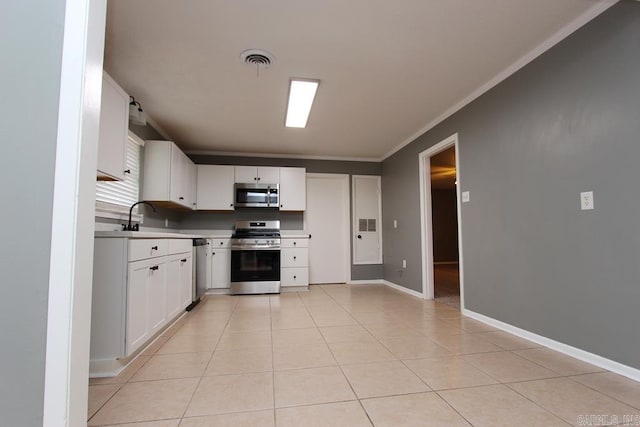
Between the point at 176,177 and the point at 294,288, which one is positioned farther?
the point at 294,288

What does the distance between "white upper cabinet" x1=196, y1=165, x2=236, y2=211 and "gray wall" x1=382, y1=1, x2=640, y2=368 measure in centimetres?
358

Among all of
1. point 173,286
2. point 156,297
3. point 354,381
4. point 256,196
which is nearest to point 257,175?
point 256,196

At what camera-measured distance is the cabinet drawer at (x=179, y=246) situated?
9.47 ft

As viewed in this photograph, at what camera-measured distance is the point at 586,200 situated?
79.5 inches

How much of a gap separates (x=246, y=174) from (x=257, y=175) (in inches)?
7.3

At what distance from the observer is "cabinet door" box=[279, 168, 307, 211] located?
502cm

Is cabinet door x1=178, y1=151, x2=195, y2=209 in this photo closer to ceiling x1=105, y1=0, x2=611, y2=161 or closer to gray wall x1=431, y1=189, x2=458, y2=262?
ceiling x1=105, y1=0, x2=611, y2=161

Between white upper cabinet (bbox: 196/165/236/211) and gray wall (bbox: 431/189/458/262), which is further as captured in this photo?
gray wall (bbox: 431/189/458/262)

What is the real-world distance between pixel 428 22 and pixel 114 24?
7.29 ft

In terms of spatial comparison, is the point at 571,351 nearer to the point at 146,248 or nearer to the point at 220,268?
the point at 146,248

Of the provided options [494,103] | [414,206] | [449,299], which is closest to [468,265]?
[449,299]

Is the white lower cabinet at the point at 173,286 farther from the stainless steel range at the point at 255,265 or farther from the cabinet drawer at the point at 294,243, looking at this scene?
the cabinet drawer at the point at 294,243

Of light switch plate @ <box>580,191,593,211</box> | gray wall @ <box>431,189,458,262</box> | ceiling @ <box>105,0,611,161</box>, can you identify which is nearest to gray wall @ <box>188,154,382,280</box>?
ceiling @ <box>105,0,611,161</box>

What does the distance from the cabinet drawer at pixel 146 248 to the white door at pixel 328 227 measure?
9.96 ft
